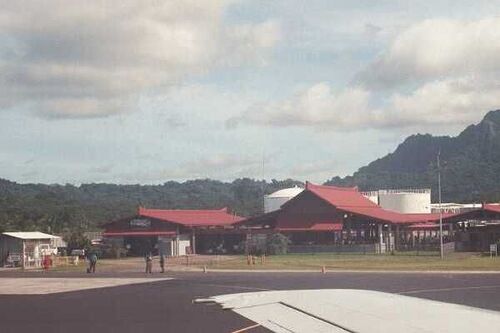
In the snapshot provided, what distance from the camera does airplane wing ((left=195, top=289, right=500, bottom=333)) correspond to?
296 inches

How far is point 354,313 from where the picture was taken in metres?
8.86

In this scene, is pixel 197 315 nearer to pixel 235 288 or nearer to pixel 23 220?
pixel 235 288

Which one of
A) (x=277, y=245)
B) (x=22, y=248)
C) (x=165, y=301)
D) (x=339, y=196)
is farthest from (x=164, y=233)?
(x=165, y=301)

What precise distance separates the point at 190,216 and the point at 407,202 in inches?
1582

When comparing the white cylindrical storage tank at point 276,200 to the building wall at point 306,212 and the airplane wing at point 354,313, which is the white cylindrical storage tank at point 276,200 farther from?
the airplane wing at point 354,313

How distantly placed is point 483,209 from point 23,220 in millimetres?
60559

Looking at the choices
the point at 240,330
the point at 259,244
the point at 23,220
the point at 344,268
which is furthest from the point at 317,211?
the point at 240,330

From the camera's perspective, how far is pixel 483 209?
7606cm

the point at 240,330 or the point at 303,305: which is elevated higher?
the point at 303,305

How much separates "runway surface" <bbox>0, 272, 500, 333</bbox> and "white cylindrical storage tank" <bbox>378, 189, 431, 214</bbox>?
73119 millimetres

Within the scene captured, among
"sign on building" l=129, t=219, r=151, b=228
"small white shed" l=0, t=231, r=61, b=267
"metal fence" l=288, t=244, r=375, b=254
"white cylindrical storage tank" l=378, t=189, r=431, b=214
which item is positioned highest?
"white cylindrical storage tank" l=378, t=189, r=431, b=214

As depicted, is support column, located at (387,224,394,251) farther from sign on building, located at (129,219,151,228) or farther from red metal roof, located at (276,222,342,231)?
sign on building, located at (129,219,151,228)

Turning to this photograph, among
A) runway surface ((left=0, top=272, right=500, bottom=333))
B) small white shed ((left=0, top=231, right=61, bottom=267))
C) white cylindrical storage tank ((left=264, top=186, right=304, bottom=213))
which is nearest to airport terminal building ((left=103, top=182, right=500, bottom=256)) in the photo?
small white shed ((left=0, top=231, right=61, bottom=267))

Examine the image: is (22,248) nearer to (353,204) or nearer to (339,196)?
(339,196)
